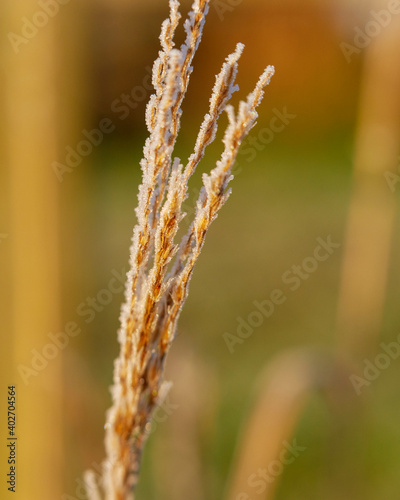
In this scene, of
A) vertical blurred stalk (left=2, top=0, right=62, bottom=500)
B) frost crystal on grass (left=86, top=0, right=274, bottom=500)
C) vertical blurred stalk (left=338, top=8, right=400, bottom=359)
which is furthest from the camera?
vertical blurred stalk (left=338, top=8, right=400, bottom=359)

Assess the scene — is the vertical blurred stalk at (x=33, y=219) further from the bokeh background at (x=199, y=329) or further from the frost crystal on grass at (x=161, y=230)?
the frost crystal on grass at (x=161, y=230)

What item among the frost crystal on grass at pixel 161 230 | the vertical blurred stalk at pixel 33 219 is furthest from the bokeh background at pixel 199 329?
the frost crystal on grass at pixel 161 230

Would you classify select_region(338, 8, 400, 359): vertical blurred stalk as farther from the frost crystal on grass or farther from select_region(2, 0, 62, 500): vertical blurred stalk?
the frost crystal on grass

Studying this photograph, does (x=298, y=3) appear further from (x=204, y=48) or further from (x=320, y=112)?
(x=320, y=112)

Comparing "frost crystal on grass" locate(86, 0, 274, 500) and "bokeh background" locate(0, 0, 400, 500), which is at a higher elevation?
"bokeh background" locate(0, 0, 400, 500)

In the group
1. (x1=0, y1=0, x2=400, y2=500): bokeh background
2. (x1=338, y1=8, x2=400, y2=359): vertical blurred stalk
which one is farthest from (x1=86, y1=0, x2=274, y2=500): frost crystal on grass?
(x1=338, y1=8, x2=400, y2=359): vertical blurred stalk

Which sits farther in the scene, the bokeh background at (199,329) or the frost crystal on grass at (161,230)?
the bokeh background at (199,329)

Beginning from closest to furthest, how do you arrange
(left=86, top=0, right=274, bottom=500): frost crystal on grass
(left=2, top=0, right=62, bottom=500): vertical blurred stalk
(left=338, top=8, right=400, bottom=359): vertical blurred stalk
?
1. (left=86, top=0, right=274, bottom=500): frost crystal on grass
2. (left=2, top=0, right=62, bottom=500): vertical blurred stalk
3. (left=338, top=8, right=400, bottom=359): vertical blurred stalk

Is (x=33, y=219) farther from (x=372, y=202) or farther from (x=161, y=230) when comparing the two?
(x=372, y=202)
